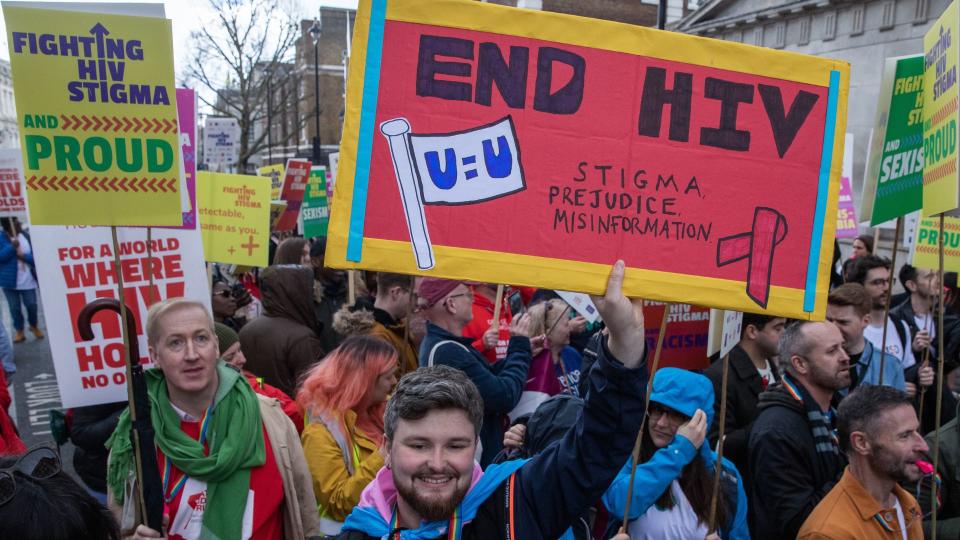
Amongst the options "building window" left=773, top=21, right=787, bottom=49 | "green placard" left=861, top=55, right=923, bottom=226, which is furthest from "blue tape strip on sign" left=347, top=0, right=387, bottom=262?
"building window" left=773, top=21, right=787, bottom=49

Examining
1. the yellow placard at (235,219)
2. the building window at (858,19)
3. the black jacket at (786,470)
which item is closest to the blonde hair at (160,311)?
the black jacket at (786,470)

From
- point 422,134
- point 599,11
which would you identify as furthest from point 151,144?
point 599,11

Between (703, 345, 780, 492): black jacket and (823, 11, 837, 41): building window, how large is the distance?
15.5m

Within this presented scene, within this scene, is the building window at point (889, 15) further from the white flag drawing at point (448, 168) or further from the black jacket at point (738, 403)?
the white flag drawing at point (448, 168)

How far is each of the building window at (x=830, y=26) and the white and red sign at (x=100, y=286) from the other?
55.2 ft

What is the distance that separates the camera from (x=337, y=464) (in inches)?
130

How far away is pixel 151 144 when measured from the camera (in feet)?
9.93

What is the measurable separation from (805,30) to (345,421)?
1793 centimetres

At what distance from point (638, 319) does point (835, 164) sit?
884 millimetres

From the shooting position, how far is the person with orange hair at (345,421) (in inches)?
129

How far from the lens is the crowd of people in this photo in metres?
1.99

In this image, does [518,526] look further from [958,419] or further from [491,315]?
[491,315]

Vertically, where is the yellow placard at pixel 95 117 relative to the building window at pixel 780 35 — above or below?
below

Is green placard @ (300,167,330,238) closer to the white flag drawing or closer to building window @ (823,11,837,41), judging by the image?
the white flag drawing
